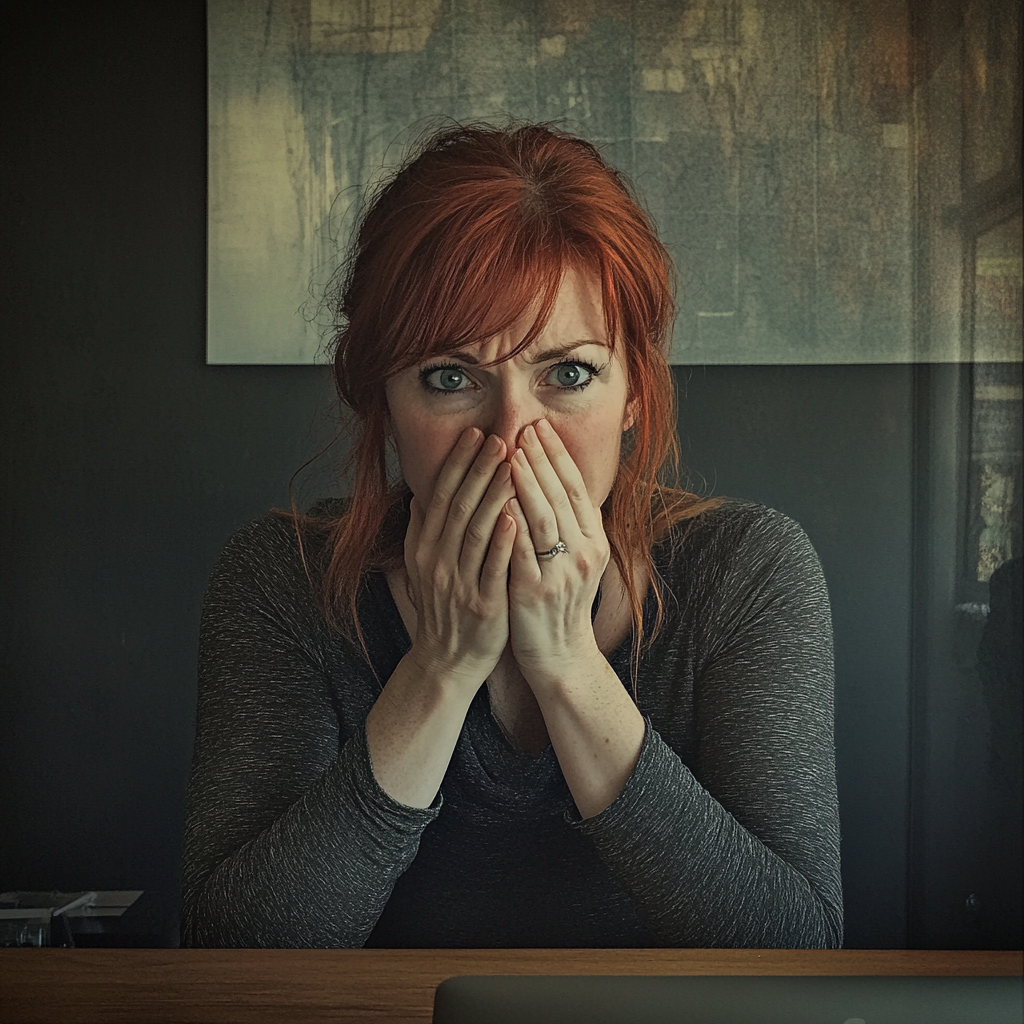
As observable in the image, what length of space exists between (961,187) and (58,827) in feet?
3.97

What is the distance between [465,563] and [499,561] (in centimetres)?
3

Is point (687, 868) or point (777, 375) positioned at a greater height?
point (777, 375)

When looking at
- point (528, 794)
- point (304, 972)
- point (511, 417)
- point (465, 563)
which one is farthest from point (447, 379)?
point (304, 972)

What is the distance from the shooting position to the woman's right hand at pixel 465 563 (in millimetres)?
951

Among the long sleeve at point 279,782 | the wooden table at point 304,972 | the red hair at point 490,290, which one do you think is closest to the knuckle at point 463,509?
the red hair at point 490,290

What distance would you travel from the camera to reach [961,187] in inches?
42.5

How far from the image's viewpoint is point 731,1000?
21.2 inches

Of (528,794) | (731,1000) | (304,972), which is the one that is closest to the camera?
(731,1000)

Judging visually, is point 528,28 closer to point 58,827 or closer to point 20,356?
point 20,356

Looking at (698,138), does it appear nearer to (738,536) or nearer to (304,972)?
(738,536)

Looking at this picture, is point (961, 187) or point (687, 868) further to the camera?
point (961, 187)

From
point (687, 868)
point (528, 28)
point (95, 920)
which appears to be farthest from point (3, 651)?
point (528, 28)

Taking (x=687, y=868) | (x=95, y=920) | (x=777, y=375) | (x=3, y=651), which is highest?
(x=777, y=375)

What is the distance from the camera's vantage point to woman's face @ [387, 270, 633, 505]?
3.23ft
